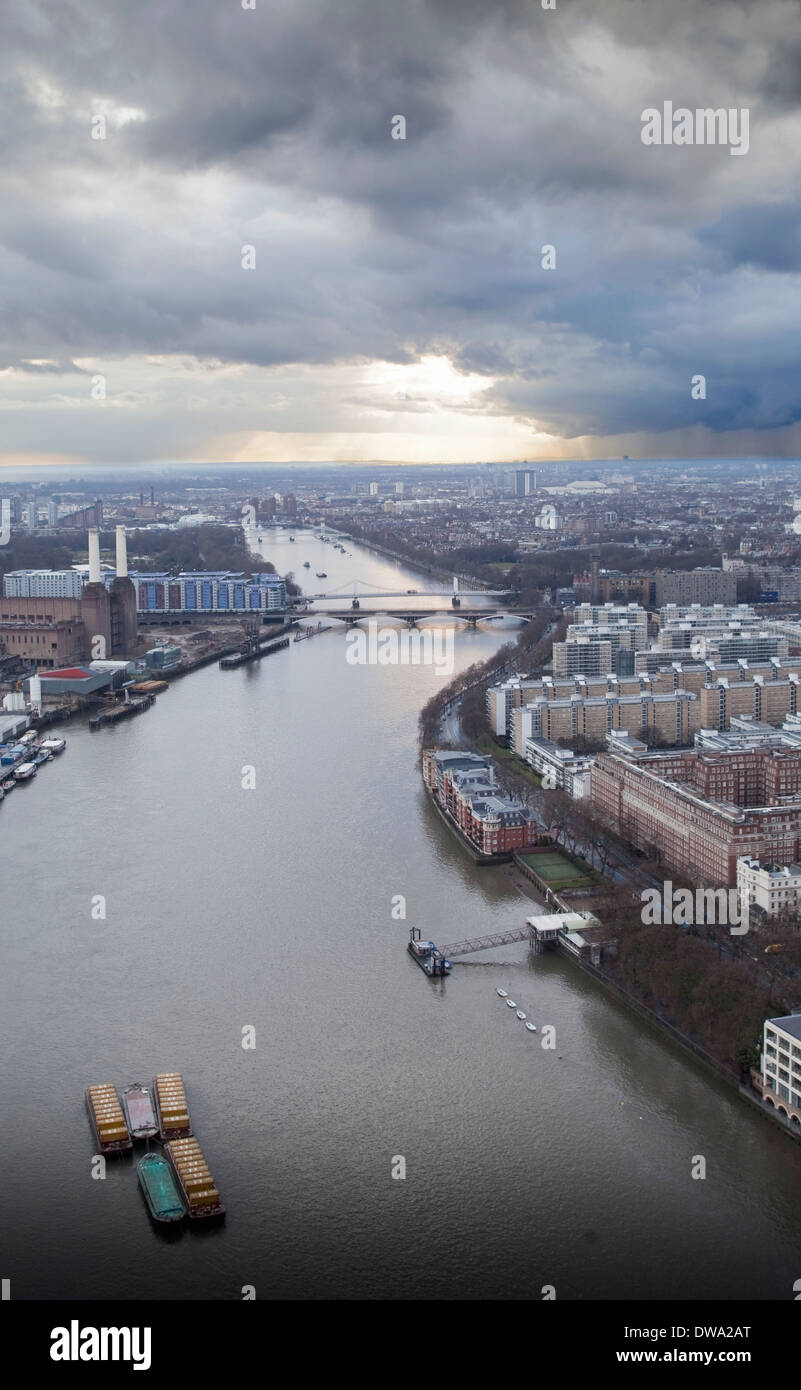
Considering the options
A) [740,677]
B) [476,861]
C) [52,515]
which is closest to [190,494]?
[52,515]

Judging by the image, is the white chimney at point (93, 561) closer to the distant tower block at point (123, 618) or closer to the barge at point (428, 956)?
the distant tower block at point (123, 618)

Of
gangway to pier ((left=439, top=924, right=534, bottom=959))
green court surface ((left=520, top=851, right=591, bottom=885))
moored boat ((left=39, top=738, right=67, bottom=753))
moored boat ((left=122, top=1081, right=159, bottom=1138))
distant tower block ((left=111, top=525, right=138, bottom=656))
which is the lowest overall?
moored boat ((left=122, top=1081, right=159, bottom=1138))

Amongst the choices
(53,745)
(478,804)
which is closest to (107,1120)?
(478,804)

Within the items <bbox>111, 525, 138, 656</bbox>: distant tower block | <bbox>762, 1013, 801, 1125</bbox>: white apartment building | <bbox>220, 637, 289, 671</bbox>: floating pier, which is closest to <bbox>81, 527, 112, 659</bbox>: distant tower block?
<bbox>111, 525, 138, 656</bbox>: distant tower block

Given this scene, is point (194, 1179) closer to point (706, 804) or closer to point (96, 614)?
point (706, 804)

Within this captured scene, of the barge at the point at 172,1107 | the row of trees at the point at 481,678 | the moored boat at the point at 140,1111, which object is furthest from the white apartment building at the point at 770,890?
the row of trees at the point at 481,678

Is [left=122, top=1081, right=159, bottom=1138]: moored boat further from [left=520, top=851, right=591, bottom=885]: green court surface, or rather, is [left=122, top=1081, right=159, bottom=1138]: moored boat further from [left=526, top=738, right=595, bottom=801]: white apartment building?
[left=526, top=738, right=595, bottom=801]: white apartment building
